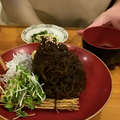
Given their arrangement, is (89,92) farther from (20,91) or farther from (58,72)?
(20,91)

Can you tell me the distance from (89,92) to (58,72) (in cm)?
19

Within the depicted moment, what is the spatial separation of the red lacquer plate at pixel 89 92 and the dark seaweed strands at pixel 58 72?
64mm

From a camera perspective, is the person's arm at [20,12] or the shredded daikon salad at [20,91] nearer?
the shredded daikon salad at [20,91]

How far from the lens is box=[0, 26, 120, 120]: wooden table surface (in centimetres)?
86

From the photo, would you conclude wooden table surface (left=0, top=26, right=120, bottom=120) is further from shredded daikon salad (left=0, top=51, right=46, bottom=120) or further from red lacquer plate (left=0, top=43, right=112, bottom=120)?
shredded daikon salad (left=0, top=51, right=46, bottom=120)

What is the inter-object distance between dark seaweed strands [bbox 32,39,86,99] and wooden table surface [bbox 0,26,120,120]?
0.16m

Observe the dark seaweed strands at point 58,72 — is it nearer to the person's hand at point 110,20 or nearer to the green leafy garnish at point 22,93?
the green leafy garnish at point 22,93

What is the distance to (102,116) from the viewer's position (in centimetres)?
85

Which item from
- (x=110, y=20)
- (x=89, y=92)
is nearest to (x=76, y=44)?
(x=110, y=20)

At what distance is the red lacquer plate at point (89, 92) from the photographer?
759 mm

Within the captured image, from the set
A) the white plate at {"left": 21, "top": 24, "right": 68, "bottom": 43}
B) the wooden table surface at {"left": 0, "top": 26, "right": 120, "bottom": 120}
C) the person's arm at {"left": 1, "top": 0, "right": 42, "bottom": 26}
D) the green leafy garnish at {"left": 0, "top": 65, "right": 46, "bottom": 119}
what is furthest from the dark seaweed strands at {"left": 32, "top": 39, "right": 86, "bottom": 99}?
the person's arm at {"left": 1, "top": 0, "right": 42, "bottom": 26}

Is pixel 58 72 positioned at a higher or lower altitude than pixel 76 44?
higher

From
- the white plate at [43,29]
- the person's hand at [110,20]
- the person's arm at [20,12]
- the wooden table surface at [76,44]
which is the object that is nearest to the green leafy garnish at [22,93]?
the wooden table surface at [76,44]

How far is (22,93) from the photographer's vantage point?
824mm
